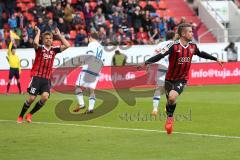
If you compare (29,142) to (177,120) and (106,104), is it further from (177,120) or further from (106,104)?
(106,104)

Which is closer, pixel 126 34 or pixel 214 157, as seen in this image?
pixel 214 157

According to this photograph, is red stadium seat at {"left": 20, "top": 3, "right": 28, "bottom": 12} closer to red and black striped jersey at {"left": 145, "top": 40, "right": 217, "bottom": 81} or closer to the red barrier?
the red barrier

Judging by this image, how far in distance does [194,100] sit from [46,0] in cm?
708

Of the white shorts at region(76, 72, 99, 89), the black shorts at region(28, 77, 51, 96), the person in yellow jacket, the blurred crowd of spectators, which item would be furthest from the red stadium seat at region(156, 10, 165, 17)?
the black shorts at region(28, 77, 51, 96)

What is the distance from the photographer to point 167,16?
42.2 metres

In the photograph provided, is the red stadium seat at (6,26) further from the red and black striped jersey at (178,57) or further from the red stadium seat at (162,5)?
the red and black striped jersey at (178,57)

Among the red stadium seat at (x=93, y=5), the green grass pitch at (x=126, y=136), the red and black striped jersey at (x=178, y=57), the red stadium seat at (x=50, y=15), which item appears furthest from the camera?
the red stadium seat at (x=93, y=5)

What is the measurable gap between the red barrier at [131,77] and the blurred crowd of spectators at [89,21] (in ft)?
9.15

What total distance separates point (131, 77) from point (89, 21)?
5.75 metres

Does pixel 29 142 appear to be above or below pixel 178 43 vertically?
below

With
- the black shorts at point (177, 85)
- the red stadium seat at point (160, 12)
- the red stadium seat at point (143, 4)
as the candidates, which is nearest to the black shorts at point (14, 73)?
the red stadium seat at point (143, 4)

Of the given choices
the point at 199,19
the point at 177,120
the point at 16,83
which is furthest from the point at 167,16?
the point at 177,120

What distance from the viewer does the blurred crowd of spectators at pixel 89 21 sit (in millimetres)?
34125

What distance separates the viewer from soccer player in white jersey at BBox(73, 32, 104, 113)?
20.4 metres
